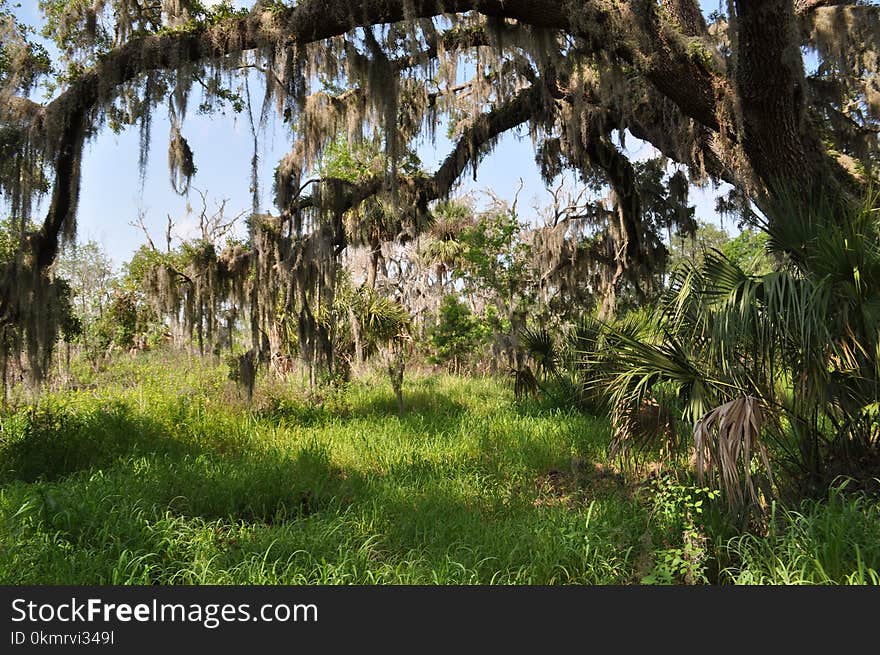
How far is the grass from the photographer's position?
3066mm

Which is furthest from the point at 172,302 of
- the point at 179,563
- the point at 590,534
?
the point at 590,534

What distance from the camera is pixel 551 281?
33.5 feet

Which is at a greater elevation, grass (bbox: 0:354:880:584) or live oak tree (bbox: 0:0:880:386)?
live oak tree (bbox: 0:0:880:386)

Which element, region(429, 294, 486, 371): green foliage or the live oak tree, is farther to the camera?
region(429, 294, 486, 371): green foliage

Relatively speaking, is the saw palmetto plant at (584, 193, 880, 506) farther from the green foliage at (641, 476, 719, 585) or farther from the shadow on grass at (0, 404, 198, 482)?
the shadow on grass at (0, 404, 198, 482)

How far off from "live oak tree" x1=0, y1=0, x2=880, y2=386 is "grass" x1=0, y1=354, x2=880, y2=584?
159 centimetres

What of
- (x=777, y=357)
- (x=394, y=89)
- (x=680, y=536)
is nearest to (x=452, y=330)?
(x=394, y=89)

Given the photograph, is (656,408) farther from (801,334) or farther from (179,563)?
(179,563)

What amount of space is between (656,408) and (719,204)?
5712 mm

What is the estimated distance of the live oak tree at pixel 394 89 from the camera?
4352 millimetres

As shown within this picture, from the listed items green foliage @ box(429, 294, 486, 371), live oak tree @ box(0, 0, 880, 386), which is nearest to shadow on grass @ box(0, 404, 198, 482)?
live oak tree @ box(0, 0, 880, 386)

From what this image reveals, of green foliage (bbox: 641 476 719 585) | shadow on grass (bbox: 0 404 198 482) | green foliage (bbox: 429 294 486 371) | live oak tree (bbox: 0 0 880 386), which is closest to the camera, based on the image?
green foliage (bbox: 641 476 719 585)

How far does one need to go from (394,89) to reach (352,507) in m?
4.17

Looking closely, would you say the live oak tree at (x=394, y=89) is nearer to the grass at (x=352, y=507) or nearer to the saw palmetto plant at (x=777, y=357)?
the saw palmetto plant at (x=777, y=357)
